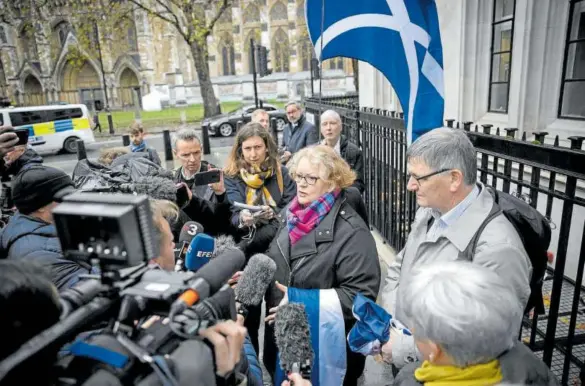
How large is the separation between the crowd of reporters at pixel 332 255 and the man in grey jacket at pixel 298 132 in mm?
3066

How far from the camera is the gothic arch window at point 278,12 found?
147 feet

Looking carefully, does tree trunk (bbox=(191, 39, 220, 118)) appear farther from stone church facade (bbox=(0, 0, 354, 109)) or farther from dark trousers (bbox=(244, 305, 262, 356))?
dark trousers (bbox=(244, 305, 262, 356))

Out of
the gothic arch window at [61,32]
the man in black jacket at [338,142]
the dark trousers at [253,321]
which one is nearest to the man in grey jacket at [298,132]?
the man in black jacket at [338,142]

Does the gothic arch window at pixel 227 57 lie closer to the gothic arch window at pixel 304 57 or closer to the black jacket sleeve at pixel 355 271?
the gothic arch window at pixel 304 57

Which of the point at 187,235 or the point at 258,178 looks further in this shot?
the point at 258,178

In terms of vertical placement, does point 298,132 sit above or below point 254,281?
above

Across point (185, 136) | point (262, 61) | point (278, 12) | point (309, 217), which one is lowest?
point (309, 217)

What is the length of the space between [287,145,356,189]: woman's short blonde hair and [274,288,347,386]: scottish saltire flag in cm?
64

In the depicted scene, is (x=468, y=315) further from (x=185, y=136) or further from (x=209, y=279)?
(x=185, y=136)

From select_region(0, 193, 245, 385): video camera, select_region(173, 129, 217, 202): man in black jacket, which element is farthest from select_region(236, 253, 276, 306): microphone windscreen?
select_region(173, 129, 217, 202): man in black jacket

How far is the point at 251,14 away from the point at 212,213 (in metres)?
48.0

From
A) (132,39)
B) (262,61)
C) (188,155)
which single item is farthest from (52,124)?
(132,39)

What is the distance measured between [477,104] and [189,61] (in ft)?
139

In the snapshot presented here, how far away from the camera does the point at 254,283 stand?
1951 millimetres
